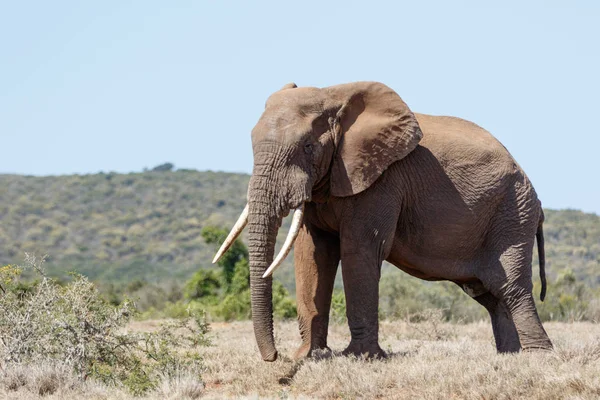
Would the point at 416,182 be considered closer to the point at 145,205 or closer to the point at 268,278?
the point at 268,278

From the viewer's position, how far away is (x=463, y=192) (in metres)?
11.1

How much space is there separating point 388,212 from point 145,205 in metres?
49.6

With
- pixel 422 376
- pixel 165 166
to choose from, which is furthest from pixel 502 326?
pixel 165 166

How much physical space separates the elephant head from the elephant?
0.03ft

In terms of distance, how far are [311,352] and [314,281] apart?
0.75 meters

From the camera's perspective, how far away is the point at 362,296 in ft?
34.3

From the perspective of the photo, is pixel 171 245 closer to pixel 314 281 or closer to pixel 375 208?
pixel 314 281

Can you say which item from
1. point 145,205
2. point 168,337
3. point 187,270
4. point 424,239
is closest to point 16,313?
point 168,337

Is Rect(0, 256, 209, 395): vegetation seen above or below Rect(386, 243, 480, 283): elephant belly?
below

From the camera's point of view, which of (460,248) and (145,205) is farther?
(145,205)

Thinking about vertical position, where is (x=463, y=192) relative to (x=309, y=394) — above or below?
above

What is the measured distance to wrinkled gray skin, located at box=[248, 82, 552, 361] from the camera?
9.99 metres

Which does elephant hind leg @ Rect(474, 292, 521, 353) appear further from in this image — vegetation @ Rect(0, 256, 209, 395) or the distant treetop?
the distant treetop

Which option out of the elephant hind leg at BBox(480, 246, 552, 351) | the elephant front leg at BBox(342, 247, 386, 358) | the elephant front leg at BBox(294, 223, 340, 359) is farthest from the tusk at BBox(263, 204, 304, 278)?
the elephant hind leg at BBox(480, 246, 552, 351)
